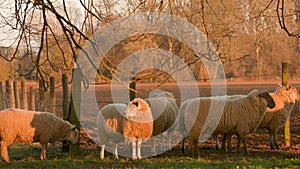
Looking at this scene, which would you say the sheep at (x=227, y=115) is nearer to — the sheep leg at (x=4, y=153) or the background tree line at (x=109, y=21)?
the background tree line at (x=109, y=21)

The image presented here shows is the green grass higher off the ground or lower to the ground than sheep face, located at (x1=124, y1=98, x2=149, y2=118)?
lower

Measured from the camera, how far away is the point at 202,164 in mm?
7906

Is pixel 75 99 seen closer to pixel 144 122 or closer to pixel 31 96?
pixel 144 122

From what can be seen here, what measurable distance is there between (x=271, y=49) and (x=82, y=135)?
130 feet

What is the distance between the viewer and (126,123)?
10242 mm

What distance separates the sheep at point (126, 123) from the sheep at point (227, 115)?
1.06 meters

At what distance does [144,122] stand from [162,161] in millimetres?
1783

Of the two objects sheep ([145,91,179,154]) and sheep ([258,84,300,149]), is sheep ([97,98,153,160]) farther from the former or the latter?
sheep ([258,84,300,149])

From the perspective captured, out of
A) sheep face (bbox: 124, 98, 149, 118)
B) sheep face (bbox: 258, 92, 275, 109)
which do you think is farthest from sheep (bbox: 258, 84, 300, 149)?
sheep face (bbox: 124, 98, 149, 118)

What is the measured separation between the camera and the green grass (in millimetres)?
7574

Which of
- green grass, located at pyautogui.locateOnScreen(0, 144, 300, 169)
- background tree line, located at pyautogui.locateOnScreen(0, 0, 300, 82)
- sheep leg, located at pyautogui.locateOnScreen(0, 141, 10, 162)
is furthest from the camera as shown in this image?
sheep leg, located at pyautogui.locateOnScreen(0, 141, 10, 162)

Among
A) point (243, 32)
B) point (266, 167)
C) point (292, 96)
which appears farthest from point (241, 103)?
point (243, 32)

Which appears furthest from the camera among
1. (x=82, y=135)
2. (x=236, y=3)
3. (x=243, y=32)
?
(x=243, y=32)

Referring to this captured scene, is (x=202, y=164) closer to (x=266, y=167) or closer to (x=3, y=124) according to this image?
(x=266, y=167)
